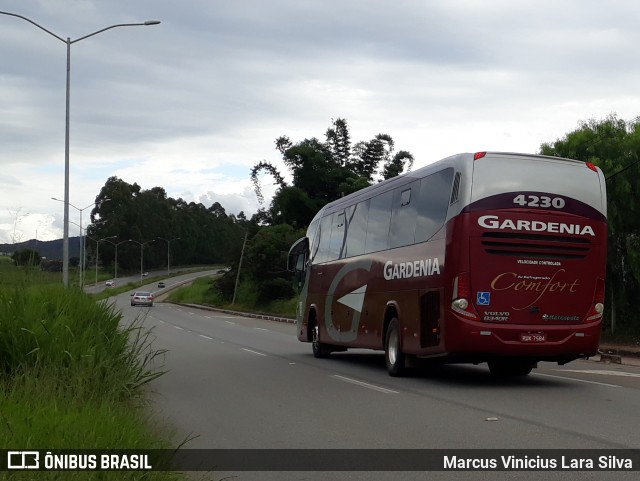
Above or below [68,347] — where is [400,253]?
above

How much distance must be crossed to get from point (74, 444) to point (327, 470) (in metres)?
2.34

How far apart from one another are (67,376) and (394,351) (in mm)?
8139

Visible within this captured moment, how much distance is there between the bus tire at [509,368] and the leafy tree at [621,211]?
12.5m

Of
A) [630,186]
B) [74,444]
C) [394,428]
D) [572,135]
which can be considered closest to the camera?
[74,444]

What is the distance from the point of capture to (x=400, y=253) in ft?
56.1

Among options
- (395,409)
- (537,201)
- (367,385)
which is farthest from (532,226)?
(395,409)

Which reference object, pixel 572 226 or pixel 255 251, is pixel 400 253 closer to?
pixel 572 226

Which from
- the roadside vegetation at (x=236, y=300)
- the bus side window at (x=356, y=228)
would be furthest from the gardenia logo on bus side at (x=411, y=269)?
the roadside vegetation at (x=236, y=300)

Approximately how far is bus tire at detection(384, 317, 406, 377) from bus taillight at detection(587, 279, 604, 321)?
3.49 meters

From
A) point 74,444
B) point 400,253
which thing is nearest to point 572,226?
point 400,253

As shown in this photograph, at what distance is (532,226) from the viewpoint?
1475 cm

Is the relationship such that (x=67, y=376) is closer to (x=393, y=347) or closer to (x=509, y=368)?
(x=393, y=347)

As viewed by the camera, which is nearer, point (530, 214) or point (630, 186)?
point (530, 214)

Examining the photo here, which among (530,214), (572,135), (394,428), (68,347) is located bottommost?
(394,428)
